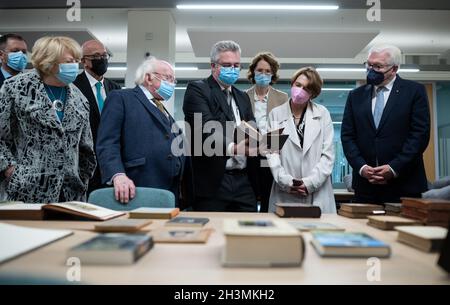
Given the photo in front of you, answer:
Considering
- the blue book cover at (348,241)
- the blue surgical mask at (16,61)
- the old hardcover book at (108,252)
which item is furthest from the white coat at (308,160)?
the blue surgical mask at (16,61)

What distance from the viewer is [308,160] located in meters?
2.06

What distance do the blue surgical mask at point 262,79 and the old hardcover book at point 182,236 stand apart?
194cm

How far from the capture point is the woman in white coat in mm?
1969

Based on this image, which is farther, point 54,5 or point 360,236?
point 54,5

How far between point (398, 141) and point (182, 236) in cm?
161

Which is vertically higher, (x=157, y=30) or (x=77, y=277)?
(x=157, y=30)

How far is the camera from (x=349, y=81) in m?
7.20

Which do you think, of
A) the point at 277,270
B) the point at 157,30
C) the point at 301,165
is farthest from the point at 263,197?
the point at 157,30

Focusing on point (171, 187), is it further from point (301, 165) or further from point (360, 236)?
point (360, 236)

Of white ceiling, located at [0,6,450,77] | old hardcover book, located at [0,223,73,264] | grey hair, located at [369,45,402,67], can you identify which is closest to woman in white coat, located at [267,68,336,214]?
grey hair, located at [369,45,402,67]

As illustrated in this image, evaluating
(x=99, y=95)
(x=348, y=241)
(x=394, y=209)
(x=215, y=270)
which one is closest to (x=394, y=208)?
(x=394, y=209)

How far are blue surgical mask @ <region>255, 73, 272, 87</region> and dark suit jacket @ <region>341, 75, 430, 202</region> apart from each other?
817mm

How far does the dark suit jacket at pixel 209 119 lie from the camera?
1821mm
